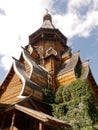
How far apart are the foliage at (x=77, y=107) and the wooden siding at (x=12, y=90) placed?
3.60 m

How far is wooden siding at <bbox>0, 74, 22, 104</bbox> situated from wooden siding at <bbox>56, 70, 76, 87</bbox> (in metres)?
4.25

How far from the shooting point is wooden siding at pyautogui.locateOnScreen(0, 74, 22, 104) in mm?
21673

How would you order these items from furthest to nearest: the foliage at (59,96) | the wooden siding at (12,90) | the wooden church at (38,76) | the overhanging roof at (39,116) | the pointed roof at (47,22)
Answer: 1. the pointed roof at (47,22)
2. the foliage at (59,96)
3. the wooden siding at (12,90)
4. the wooden church at (38,76)
5. the overhanging roof at (39,116)

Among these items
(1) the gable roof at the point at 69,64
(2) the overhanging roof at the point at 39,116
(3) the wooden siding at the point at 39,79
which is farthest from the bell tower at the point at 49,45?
(2) the overhanging roof at the point at 39,116

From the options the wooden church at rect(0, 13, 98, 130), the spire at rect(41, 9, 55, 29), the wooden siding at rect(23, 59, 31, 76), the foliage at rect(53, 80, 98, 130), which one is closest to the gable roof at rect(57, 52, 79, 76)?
the wooden church at rect(0, 13, 98, 130)

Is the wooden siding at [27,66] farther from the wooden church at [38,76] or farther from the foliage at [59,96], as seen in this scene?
the foliage at [59,96]

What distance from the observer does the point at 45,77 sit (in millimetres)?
24844

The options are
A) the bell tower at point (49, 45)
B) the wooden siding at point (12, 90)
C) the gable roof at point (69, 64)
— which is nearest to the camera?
the wooden siding at point (12, 90)

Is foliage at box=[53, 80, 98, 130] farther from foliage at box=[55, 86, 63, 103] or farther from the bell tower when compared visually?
the bell tower

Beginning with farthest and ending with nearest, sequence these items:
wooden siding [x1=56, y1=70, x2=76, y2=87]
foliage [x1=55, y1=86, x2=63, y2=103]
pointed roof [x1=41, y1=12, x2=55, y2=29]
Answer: pointed roof [x1=41, y1=12, x2=55, y2=29] < wooden siding [x1=56, y1=70, x2=76, y2=87] < foliage [x1=55, y1=86, x2=63, y2=103]

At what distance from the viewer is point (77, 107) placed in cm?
1970

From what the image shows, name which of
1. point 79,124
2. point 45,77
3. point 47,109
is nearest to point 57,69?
point 45,77

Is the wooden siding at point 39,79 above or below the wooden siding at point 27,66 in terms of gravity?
below

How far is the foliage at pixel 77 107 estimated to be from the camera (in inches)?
727
